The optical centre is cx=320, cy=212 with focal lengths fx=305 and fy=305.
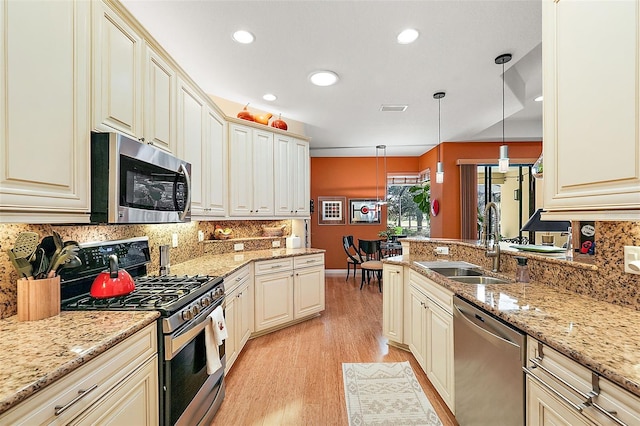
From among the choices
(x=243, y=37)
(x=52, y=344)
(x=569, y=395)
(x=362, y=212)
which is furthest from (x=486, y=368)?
(x=362, y=212)

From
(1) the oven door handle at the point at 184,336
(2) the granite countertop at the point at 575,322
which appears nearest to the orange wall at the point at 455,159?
(2) the granite countertop at the point at 575,322

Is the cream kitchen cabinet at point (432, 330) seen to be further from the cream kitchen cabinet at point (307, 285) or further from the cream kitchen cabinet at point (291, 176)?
the cream kitchen cabinet at point (291, 176)

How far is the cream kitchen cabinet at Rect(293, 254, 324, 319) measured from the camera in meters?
3.65

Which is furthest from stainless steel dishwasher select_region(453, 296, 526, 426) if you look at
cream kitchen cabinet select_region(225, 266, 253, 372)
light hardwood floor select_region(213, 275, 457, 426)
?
cream kitchen cabinet select_region(225, 266, 253, 372)

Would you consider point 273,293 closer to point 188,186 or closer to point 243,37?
point 188,186

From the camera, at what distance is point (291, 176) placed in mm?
4148

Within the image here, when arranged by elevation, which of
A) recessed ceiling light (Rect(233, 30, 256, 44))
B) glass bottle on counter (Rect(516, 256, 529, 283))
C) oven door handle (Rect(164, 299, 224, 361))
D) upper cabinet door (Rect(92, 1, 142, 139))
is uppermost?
recessed ceiling light (Rect(233, 30, 256, 44))

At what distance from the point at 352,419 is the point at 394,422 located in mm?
270

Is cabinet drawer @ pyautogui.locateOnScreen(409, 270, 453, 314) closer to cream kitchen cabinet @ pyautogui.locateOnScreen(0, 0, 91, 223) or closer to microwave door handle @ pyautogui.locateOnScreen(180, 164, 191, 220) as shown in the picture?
microwave door handle @ pyautogui.locateOnScreen(180, 164, 191, 220)

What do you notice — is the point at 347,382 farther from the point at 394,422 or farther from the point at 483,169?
the point at 483,169

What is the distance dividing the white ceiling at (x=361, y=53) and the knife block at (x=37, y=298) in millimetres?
1868

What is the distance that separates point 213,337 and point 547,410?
1.71 metres

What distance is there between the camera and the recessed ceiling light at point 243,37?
2.38m

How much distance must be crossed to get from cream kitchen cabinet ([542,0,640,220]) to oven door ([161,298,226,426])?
6.32ft
